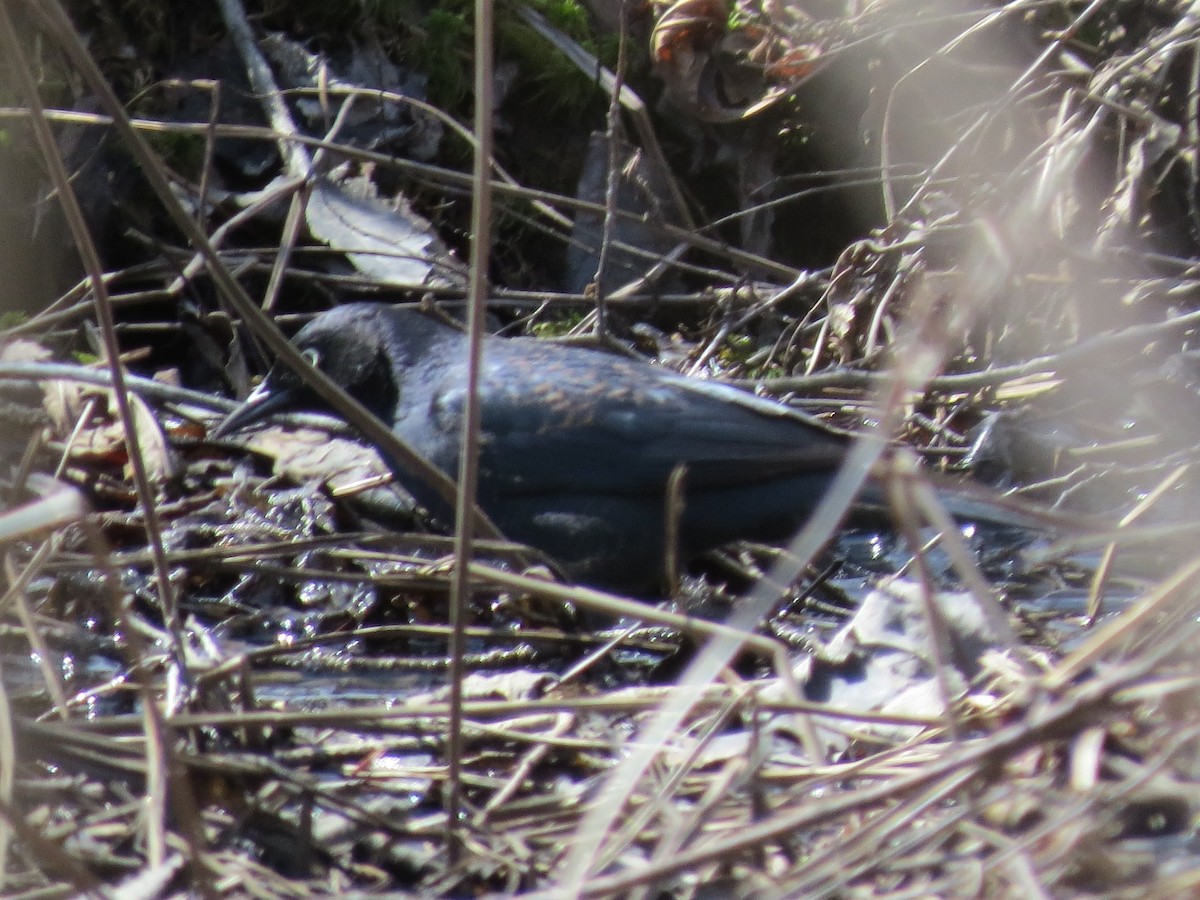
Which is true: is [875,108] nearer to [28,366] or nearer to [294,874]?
[28,366]

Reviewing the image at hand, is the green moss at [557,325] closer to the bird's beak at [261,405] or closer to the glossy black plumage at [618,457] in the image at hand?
the glossy black plumage at [618,457]

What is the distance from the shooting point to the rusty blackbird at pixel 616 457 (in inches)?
180

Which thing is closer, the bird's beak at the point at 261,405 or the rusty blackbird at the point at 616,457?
the rusty blackbird at the point at 616,457

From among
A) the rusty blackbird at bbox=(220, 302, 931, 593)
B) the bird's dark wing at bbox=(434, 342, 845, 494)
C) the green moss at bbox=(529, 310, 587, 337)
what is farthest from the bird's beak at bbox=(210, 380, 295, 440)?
the green moss at bbox=(529, 310, 587, 337)

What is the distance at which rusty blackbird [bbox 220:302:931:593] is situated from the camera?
4.57 meters

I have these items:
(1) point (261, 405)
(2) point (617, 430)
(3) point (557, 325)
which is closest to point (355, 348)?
(1) point (261, 405)

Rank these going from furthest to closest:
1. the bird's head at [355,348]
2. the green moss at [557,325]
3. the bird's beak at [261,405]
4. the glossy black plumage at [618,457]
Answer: the green moss at [557,325] → the bird's head at [355,348] → the bird's beak at [261,405] → the glossy black plumage at [618,457]

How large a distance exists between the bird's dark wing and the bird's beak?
1.74 ft

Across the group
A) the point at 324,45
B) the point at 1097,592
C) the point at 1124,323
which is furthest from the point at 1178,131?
the point at 324,45

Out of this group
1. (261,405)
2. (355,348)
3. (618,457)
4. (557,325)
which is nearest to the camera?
(618,457)

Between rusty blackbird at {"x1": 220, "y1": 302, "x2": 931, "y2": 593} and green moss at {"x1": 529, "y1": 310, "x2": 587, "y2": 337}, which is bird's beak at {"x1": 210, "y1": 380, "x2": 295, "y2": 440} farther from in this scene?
green moss at {"x1": 529, "y1": 310, "x2": 587, "y2": 337}

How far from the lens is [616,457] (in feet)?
15.3

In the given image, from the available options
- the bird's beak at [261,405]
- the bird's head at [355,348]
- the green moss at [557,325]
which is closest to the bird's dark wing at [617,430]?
the bird's head at [355,348]

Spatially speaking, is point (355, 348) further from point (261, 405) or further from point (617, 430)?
point (617, 430)
